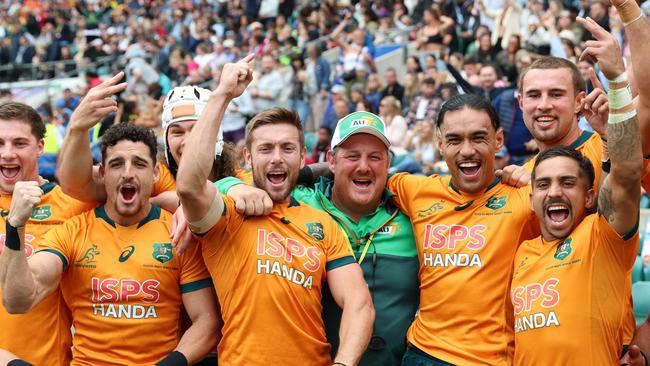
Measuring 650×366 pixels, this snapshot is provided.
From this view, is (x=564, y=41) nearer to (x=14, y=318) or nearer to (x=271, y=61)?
(x=271, y=61)

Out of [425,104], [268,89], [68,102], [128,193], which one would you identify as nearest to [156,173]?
[128,193]

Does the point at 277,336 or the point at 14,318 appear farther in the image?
the point at 14,318

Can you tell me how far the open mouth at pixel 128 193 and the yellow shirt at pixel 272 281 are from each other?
0.53m

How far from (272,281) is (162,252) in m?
0.77

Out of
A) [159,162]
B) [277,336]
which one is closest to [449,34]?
[159,162]

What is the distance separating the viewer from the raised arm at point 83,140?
5.27 meters

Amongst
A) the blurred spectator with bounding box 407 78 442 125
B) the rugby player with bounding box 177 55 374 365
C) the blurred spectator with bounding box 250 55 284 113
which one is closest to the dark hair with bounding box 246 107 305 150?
the rugby player with bounding box 177 55 374 365

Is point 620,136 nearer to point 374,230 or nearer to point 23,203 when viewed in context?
point 374,230

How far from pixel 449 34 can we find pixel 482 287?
12656 mm

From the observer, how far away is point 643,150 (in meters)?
4.87

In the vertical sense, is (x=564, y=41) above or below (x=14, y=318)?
above

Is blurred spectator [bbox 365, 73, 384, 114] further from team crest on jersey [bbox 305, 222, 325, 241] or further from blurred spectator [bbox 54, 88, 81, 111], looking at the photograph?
team crest on jersey [bbox 305, 222, 325, 241]

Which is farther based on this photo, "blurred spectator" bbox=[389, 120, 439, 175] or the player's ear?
"blurred spectator" bbox=[389, 120, 439, 175]

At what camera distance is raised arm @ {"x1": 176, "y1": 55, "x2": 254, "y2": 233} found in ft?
15.8
